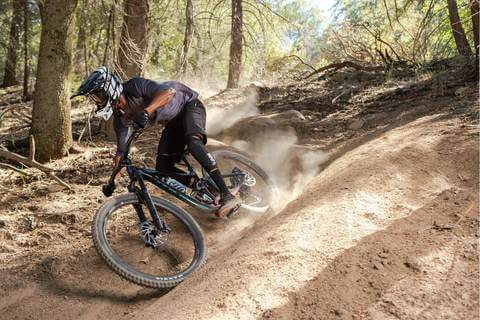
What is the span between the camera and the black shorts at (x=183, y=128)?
501 centimetres

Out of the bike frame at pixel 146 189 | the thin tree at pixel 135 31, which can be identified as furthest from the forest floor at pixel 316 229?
the thin tree at pixel 135 31

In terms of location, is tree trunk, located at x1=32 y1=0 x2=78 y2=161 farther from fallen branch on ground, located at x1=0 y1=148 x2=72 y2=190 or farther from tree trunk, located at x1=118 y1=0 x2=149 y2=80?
tree trunk, located at x1=118 y1=0 x2=149 y2=80

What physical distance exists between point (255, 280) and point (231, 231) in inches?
91.0

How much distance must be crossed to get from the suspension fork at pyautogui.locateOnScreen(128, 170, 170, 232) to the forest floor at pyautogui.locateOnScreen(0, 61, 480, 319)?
68cm

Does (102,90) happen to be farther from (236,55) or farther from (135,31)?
(236,55)

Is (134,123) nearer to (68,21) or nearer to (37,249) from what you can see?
(37,249)

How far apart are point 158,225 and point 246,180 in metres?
1.61

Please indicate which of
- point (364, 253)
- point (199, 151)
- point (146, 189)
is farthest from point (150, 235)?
point (364, 253)

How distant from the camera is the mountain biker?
4.40 meters

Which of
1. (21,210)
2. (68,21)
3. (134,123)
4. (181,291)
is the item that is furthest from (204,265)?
(68,21)

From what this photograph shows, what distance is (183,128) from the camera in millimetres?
5090

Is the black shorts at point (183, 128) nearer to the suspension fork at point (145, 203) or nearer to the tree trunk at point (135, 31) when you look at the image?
the suspension fork at point (145, 203)

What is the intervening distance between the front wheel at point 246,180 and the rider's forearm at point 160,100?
1.42 meters

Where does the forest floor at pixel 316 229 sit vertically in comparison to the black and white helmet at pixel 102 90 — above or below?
below
